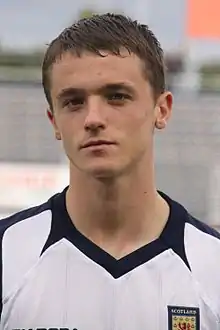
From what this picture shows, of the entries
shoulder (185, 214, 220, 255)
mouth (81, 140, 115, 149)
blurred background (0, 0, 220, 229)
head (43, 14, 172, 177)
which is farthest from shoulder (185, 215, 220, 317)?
blurred background (0, 0, 220, 229)

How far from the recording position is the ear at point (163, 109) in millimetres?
1474

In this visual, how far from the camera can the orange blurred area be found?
7285 millimetres

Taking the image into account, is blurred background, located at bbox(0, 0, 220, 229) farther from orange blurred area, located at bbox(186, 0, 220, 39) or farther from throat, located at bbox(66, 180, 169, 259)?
throat, located at bbox(66, 180, 169, 259)

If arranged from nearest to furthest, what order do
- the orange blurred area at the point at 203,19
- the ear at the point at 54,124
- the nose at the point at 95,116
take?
the nose at the point at 95,116
the ear at the point at 54,124
the orange blurred area at the point at 203,19

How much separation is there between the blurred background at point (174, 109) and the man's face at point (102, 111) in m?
5.81

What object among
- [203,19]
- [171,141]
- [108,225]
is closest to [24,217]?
[108,225]

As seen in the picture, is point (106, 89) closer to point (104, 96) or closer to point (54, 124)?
point (104, 96)

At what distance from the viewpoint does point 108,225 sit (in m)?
1.50

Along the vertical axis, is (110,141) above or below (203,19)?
below

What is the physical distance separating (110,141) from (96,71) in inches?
5.2

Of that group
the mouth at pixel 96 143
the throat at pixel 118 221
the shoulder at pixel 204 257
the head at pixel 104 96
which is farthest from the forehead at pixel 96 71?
the shoulder at pixel 204 257

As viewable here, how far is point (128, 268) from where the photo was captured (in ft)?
4.78

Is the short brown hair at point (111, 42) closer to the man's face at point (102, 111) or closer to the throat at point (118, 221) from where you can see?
the man's face at point (102, 111)

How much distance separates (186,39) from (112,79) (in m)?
6.44
